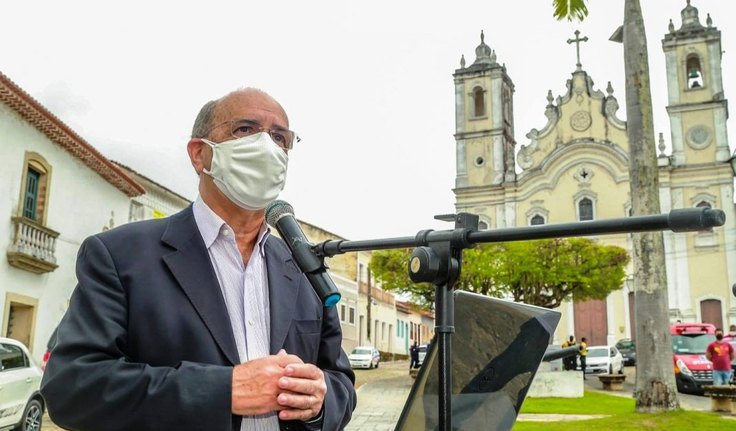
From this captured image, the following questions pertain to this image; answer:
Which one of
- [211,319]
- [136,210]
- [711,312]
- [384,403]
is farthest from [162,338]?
[711,312]

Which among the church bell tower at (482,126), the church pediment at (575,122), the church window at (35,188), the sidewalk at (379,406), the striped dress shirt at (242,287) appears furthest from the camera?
the church bell tower at (482,126)

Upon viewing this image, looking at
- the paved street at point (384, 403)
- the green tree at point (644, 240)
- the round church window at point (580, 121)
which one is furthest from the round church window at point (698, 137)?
the green tree at point (644, 240)

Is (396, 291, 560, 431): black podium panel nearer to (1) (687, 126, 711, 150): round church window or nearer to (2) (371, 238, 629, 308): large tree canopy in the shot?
(2) (371, 238, 629, 308): large tree canopy

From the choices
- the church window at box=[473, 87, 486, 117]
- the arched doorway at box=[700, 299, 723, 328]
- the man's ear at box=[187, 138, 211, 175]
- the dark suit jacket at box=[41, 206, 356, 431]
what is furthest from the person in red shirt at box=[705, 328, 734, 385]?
the church window at box=[473, 87, 486, 117]

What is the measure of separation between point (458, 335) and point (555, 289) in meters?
23.8

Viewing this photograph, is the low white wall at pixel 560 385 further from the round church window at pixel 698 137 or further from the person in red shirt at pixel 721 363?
the round church window at pixel 698 137

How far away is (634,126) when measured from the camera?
10.4m

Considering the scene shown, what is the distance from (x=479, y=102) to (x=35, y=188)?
32.7 meters

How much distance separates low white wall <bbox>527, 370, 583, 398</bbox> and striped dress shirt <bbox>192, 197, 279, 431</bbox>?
15261 millimetres

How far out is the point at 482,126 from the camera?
142 ft

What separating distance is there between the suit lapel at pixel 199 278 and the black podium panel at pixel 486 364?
550 millimetres

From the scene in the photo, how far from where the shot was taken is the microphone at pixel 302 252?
1.92m

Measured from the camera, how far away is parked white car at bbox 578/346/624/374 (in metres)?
24.9

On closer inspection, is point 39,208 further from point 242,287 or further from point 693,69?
point 693,69
